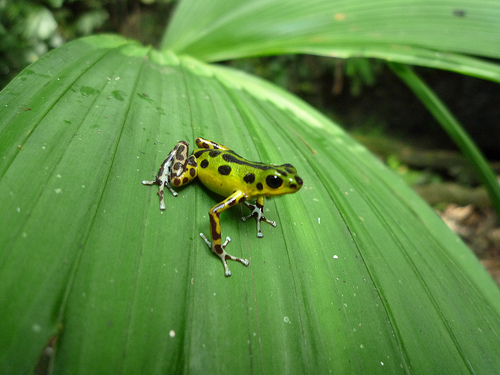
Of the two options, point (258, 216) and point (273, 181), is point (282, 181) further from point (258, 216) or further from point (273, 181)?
point (258, 216)

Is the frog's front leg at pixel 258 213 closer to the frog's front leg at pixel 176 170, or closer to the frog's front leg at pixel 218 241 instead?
the frog's front leg at pixel 218 241

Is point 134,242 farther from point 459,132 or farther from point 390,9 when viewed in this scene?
point 390,9

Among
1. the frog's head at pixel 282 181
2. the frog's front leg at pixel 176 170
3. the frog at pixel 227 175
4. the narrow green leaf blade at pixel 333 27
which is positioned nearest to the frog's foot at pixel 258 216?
the frog at pixel 227 175

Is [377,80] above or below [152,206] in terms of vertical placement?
above

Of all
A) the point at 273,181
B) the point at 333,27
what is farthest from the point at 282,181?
the point at 333,27

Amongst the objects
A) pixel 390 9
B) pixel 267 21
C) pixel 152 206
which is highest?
pixel 267 21

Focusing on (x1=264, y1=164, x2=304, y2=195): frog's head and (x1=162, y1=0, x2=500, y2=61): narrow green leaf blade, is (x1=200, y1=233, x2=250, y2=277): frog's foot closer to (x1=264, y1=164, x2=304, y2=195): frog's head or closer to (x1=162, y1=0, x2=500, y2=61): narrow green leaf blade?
(x1=264, y1=164, x2=304, y2=195): frog's head

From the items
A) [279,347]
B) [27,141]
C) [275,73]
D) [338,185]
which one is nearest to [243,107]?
[338,185]

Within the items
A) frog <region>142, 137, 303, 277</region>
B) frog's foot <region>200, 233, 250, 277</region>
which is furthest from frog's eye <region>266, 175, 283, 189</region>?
frog's foot <region>200, 233, 250, 277</region>
